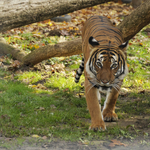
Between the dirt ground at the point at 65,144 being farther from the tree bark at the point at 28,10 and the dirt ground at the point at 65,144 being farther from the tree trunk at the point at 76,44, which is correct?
the tree trunk at the point at 76,44

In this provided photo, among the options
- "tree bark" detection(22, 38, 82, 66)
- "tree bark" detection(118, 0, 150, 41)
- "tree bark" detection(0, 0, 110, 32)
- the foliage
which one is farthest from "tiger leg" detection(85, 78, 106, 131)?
"tree bark" detection(22, 38, 82, 66)

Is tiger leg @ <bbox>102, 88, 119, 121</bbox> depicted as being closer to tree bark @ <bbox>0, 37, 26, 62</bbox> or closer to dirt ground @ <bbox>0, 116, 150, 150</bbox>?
dirt ground @ <bbox>0, 116, 150, 150</bbox>

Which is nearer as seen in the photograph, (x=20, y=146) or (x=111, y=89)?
(x=20, y=146)

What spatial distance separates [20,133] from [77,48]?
9.85 feet

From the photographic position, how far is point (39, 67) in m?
6.41

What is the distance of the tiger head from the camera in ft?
10.9

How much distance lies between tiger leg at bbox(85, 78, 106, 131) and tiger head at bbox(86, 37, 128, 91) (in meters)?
0.13

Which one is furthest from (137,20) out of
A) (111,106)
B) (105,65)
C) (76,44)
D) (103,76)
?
(103,76)

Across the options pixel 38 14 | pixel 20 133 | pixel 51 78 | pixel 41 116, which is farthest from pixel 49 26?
pixel 20 133

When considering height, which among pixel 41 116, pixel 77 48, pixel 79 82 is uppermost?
pixel 77 48

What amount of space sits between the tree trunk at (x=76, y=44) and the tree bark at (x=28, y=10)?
1081 millimetres

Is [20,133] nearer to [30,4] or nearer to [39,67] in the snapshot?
[30,4]

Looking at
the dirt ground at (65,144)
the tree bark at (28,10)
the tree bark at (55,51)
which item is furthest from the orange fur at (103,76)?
the tree bark at (55,51)

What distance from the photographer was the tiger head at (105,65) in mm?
3334
